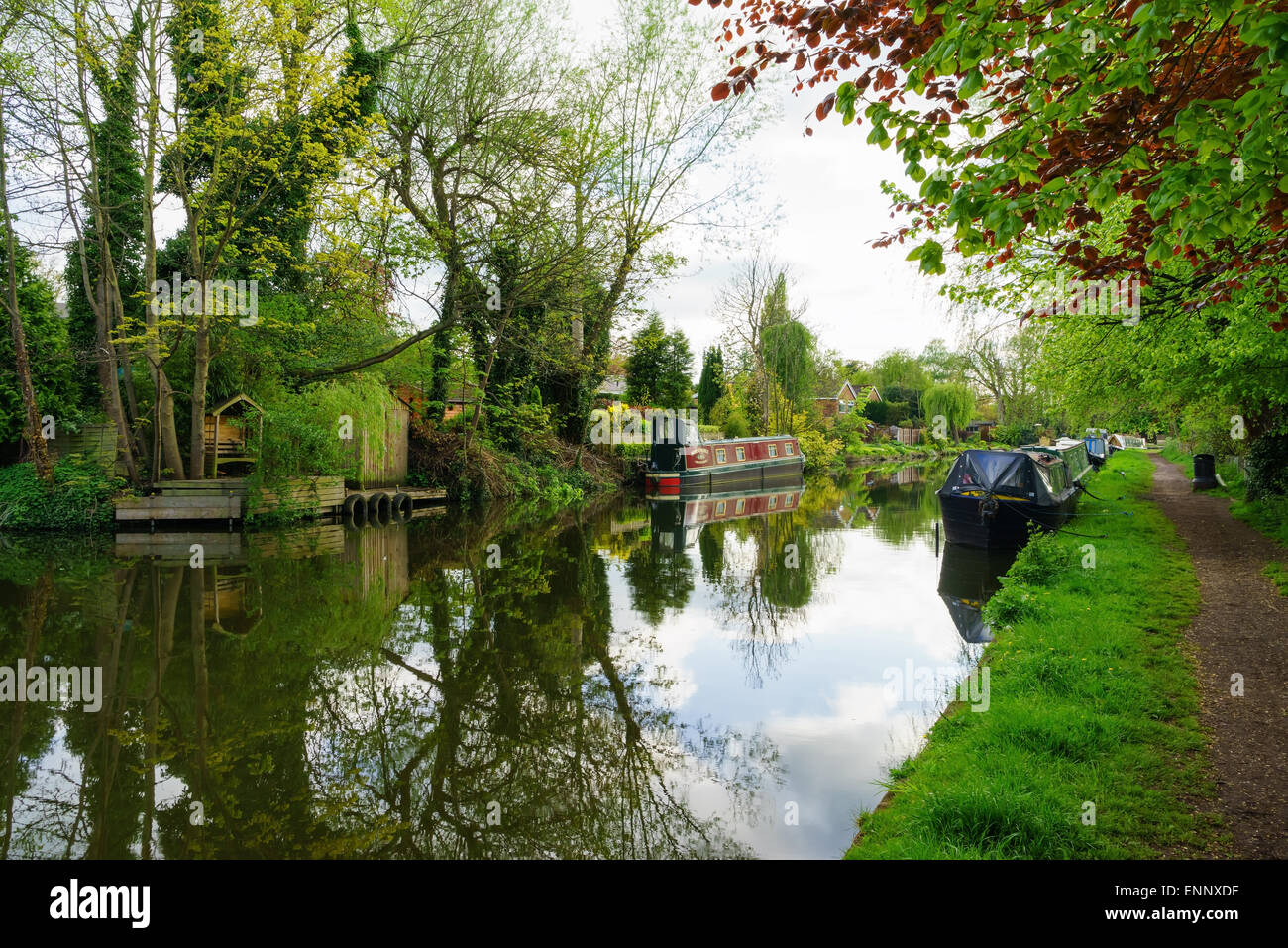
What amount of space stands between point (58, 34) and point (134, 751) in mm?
13710

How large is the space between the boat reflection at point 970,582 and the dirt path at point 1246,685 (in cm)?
195

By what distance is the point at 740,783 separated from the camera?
4.20 metres

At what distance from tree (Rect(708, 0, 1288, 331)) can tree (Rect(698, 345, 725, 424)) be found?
3400 cm

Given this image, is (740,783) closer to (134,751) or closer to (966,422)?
(134,751)

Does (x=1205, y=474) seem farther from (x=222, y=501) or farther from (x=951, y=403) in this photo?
(x=951, y=403)

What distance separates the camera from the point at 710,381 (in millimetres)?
38344

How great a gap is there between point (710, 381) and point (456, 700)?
33.9m

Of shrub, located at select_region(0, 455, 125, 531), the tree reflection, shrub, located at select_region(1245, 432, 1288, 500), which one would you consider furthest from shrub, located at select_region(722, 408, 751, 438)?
the tree reflection

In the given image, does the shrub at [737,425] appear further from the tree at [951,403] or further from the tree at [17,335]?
the tree at [17,335]

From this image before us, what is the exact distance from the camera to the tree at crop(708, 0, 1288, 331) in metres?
2.61

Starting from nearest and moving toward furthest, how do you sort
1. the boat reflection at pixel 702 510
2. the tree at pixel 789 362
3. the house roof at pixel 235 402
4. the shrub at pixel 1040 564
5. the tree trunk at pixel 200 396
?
the shrub at pixel 1040 564 < the tree trunk at pixel 200 396 < the house roof at pixel 235 402 < the boat reflection at pixel 702 510 < the tree at pixel 789 362

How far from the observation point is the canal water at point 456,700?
367 cm

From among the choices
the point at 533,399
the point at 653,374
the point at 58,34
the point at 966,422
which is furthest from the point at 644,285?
the point at 966,422

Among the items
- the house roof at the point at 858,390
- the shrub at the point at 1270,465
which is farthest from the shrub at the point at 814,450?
the house roof at the point at 858,390
